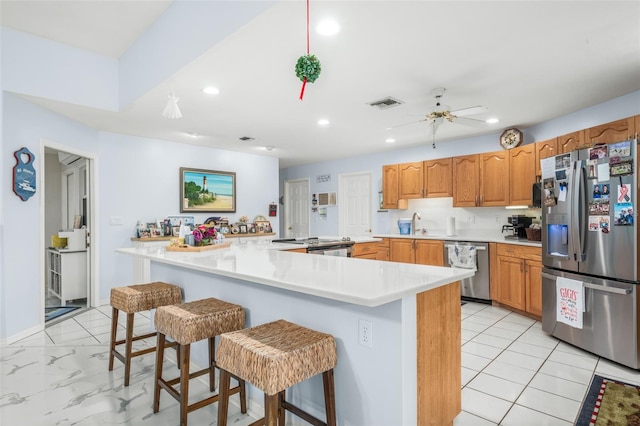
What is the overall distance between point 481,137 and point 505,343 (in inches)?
127

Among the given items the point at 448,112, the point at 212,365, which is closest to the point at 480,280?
the point at 448,112

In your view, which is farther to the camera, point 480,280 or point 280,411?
point 480,280

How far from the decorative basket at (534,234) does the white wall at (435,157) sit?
597mm

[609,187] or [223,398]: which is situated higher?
[609,187]

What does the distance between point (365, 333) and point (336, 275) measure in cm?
31

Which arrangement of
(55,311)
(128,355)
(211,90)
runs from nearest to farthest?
(128,355) < (211,90) < (55,311)

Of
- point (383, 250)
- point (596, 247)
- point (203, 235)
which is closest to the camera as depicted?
point (596, 247)

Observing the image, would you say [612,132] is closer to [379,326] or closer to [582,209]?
[582,209]

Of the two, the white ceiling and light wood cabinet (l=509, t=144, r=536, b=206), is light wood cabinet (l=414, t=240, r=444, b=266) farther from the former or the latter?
the white ceiling

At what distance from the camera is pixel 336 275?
1733 mm

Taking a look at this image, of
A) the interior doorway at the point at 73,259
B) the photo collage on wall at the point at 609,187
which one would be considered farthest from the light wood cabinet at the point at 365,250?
the interior doorway at the point at 73,259

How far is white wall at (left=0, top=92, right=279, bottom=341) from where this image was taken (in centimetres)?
336

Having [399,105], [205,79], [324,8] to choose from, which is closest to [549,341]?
[399,105]

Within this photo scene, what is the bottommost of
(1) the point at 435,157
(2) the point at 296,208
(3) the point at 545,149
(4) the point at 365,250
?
(4) the point at 365,250
